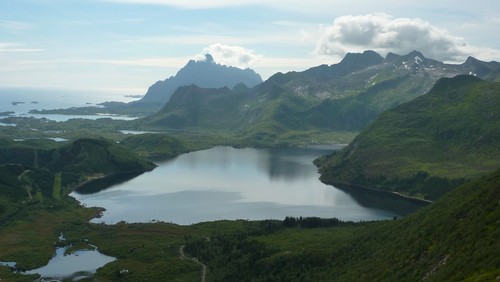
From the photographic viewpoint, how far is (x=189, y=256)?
172 meters

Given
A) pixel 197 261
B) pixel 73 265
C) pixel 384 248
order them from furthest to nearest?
pixel 73 265
pixel 197 261
pixel 384 248

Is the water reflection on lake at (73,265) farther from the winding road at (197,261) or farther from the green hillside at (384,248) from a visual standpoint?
the green hillside at (384,248)

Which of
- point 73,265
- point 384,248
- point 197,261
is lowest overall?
point 73,265

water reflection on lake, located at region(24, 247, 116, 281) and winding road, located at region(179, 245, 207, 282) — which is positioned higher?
winding road, located at region(179, 245, 207, 282)

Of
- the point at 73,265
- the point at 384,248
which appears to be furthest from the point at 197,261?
the point at 384,248

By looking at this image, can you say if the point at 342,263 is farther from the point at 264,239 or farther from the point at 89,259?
A: the point at 89,259

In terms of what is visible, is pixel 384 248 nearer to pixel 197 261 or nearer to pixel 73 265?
pixel 197 261

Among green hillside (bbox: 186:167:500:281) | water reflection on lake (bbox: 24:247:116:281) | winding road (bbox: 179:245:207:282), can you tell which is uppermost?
green hillside (bbox: 186:167:500:281)

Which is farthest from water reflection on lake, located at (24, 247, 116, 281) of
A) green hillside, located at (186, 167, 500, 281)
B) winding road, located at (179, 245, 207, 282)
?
green hillside, located at (186, 167, 500, 281)

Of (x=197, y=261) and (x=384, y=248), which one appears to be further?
(x=197, y=261)

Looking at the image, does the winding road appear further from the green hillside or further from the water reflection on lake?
the water reflection on lake

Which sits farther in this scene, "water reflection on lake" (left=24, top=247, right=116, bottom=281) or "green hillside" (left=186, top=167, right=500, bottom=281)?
"water reflection on lake" (left=24, top=247, right=116, bottom=281)

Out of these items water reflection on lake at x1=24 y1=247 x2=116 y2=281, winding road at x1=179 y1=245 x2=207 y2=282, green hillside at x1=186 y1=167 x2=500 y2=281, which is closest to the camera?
green hillside at x1=186 y1=167 x2=500 y2=281

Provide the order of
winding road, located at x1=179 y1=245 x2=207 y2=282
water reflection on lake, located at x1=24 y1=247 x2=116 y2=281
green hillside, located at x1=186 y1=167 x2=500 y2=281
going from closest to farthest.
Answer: green hillside, located at x1=186 y1=167 x2=500 y2=281, winding road, located at x1=179 y1=245 x2=207 y2=282, water reflection on lake, located at x1=24 y1=247 x2=116 y2=281
